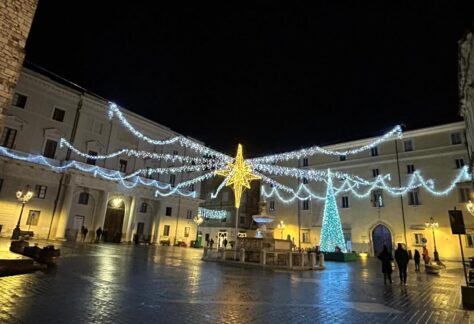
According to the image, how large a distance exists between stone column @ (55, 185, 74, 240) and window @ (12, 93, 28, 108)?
26.9 feet

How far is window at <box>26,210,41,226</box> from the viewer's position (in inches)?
979

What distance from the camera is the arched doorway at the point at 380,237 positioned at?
3183 centimetres

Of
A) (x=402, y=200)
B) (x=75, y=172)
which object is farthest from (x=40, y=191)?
(x=402, y=200)

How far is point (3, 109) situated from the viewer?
274 inches

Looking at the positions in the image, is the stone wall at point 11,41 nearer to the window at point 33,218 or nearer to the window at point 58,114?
the window at point 33,218

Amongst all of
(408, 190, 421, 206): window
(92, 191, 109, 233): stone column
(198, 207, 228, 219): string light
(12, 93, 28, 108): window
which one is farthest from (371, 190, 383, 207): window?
(12, 93, 28, 108): window

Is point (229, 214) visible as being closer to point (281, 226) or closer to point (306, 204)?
point (281, 226)

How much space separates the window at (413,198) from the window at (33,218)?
1441 inches

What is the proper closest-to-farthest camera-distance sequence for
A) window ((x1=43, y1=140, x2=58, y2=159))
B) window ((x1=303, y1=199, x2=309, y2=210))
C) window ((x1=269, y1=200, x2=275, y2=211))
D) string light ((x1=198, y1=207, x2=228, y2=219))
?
window ((x1=43, y1=140, x2=58, y2=159))
window ((x1=303, y1=199, x2=309, y2=210))
window ((x1=269, y1=200, x2=275, y2=211))
string light ((x1=198, y1=207, x2=228, y2=219))

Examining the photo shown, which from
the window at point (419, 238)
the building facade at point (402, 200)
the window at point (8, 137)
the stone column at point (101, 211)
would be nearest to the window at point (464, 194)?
the building facade at point (402, 200)

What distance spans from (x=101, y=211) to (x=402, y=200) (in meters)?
32.0

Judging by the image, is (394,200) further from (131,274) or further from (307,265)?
(131,274)

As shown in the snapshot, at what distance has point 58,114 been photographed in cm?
2823

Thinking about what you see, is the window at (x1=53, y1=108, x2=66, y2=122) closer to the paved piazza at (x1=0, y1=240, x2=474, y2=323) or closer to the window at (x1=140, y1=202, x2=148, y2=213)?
the window at (x1=140, y1=202, x2=148, y2=213)
